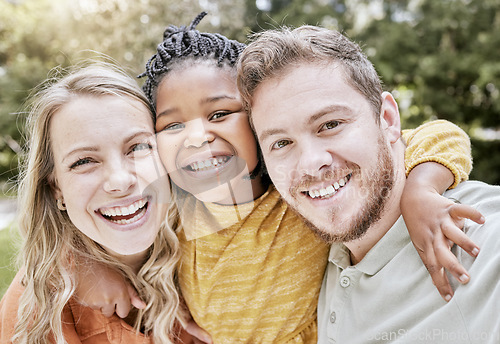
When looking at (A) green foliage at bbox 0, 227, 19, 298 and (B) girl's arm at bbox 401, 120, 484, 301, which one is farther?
(A) green foliage at bbox 0, 227, 19, 298

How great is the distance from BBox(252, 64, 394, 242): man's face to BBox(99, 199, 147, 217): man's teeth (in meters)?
0.78

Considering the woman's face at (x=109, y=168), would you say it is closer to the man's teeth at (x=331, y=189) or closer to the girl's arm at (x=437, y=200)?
the man's teeth at (x=331, y=189)

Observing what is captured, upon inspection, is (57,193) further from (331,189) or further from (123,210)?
(331,189)

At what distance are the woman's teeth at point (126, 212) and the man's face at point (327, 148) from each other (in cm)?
79

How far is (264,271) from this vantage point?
2.37m

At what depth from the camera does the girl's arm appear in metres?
1.69

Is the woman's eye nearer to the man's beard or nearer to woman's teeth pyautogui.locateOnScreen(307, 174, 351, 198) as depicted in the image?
woman's teeth pyautogui.locateOnScreen(307, 174, 351, 198)

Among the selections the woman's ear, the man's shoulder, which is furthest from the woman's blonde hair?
the man's shoulder

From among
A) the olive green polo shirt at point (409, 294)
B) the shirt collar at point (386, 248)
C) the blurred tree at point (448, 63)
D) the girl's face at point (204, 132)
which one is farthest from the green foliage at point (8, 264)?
the blurred tree at point (448, 63)

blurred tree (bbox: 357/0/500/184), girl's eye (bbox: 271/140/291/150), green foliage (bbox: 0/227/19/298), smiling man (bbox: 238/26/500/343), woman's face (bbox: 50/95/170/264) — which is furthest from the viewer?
blurred tree (bbox: 357/0/500/184)

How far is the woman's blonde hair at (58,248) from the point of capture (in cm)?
235

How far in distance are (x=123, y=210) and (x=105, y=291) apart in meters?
0.51

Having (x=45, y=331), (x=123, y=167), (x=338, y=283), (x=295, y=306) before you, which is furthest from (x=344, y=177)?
(x=45, y=331)

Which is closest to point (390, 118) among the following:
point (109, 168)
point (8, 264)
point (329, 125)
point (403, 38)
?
point (329, 125)
